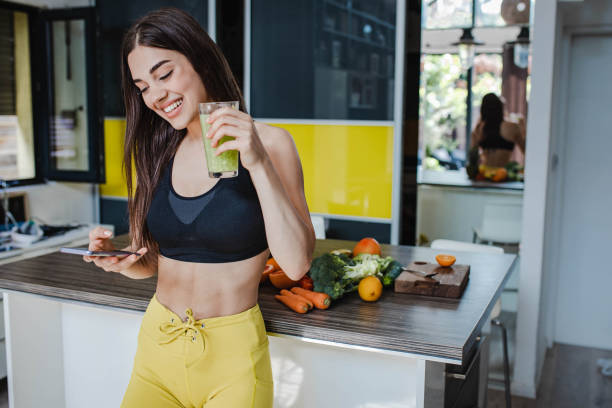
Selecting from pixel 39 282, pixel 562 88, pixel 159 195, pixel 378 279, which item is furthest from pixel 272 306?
pixel 562 88

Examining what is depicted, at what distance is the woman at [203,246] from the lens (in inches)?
54.0

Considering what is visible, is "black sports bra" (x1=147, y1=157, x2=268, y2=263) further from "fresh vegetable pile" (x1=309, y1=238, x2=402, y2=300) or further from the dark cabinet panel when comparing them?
the dark cabinet panel

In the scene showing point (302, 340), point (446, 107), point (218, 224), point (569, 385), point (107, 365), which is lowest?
point (569, 385)

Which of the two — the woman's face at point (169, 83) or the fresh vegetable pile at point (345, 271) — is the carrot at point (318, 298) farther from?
the woman's face at point (169, 83)

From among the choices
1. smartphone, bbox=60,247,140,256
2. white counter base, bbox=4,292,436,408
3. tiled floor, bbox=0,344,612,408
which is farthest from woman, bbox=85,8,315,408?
tiled floor, bbox=0,344,612,408

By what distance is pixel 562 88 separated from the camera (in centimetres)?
366

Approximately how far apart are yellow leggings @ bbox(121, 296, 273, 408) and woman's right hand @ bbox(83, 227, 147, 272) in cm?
18

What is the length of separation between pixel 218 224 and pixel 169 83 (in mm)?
323

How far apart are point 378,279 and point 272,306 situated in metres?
0.33

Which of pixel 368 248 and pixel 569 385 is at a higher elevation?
pixel 368 248

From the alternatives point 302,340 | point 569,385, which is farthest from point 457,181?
point 302,340

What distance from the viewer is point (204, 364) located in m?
1.37

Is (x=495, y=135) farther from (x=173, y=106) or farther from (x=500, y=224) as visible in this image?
(x=173, y=106)

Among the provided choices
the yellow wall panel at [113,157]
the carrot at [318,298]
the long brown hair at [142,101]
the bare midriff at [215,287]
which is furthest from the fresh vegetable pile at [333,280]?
the yellow wall panel at [113,157]
